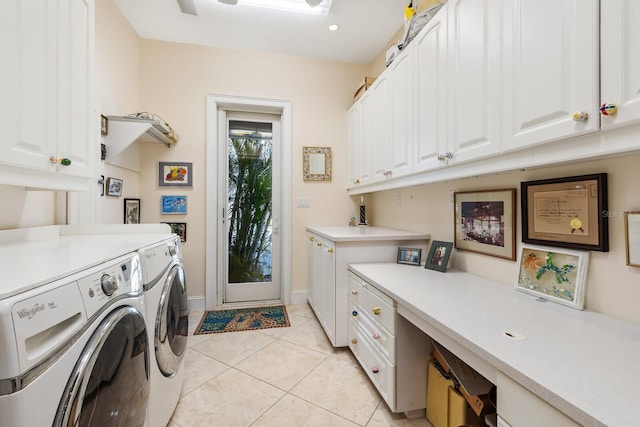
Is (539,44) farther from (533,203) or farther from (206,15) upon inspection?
(206,15)

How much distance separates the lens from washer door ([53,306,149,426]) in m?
0.64

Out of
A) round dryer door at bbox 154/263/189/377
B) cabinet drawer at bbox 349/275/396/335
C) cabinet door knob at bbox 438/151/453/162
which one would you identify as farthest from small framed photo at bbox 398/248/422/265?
round dryer door at bbox 154/263/189/377

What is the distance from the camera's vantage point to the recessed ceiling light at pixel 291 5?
222 centimetres

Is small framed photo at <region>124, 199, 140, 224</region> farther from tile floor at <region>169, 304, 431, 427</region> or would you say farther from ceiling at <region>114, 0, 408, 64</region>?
ceiling at <region>114, 0, 408, 64</region>

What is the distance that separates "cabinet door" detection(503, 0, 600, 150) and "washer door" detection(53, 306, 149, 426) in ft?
4.93

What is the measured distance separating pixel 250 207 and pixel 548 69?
282cm

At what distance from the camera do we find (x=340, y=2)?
223 cm

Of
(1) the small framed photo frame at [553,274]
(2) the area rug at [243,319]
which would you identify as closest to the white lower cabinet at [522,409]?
(1) the small framed photo frame at [553,274]

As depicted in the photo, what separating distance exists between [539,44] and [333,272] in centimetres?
166

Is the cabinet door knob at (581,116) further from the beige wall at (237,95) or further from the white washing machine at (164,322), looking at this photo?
the beige wall at (237,95)

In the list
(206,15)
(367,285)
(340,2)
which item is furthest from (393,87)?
(206,15)

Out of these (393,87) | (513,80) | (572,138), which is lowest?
(572,138)

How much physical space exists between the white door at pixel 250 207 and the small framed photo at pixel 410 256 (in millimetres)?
1669

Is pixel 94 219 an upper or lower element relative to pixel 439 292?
upper
